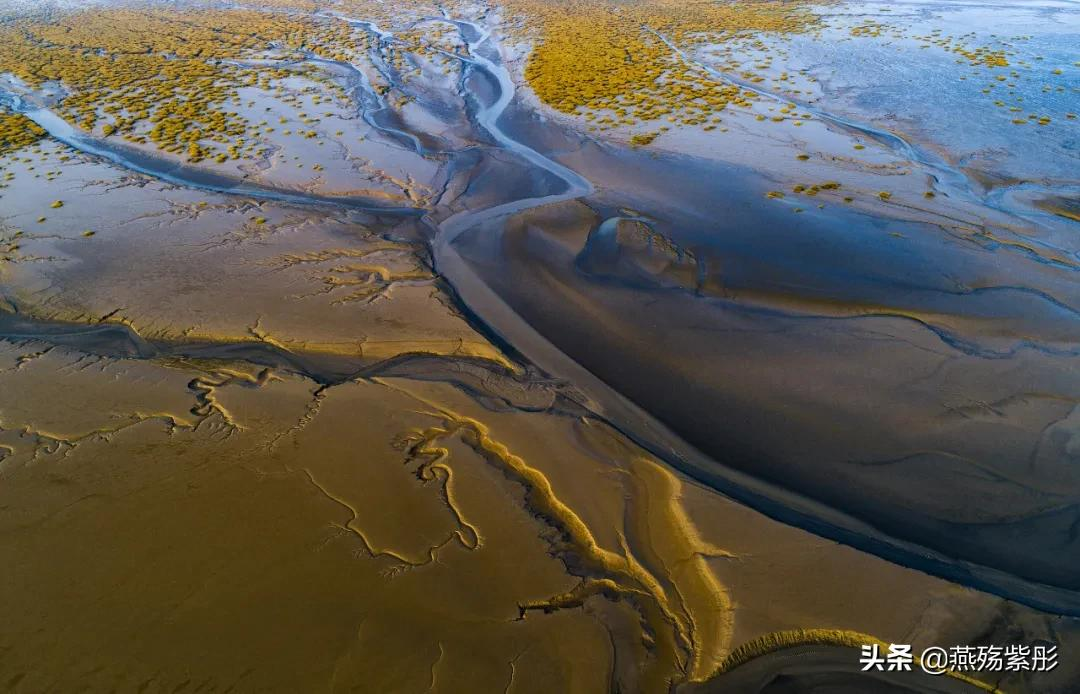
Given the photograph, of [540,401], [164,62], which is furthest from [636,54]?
[540,401]

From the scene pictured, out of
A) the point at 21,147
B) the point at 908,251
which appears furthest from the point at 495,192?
the point at 21,147

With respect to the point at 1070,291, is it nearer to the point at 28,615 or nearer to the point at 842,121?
the point at 842,121

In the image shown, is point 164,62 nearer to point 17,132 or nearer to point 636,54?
point 17,132

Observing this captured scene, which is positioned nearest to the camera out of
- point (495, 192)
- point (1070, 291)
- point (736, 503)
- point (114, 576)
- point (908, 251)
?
point (114, 576)

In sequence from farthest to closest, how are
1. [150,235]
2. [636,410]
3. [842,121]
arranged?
[842,121] < [150,235] < [636,410]

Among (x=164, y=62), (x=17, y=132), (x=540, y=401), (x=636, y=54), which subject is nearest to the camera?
(x=540, y=401)

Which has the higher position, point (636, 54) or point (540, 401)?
point (636, 54)

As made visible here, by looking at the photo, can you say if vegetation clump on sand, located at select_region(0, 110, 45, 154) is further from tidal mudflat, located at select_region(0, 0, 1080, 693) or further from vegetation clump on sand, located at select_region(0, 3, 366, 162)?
vegetation clump on sand, located at select_region(0, 3, 366, 162)

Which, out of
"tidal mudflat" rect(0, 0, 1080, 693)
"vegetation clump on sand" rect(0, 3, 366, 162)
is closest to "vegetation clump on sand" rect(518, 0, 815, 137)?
"tidal mudflat" rect(0, 0, 1080, 693)
